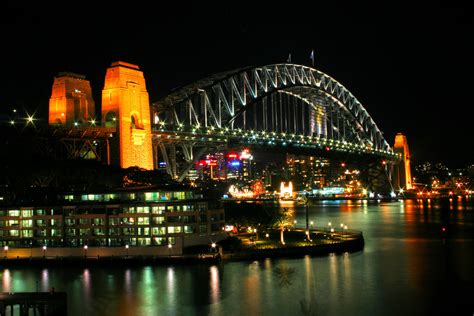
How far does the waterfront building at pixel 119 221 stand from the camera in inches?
1062

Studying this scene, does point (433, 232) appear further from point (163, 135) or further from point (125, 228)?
point (125, 228)

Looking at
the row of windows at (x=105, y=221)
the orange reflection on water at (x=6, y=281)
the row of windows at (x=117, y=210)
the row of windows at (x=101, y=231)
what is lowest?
the orange reflection on water at (x=6, y=281)

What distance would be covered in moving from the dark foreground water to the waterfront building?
77.1 inches

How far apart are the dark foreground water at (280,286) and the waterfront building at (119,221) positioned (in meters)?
1.96

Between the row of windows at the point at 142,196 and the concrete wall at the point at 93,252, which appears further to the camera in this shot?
the row of windows at the point at 142,196

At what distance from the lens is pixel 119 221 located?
2722cm

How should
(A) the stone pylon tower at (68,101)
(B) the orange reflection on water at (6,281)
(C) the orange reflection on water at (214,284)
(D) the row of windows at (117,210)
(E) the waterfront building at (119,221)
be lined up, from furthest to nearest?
(A) the stone pylon tower at (68,101)
(D) the row of windows at (117,210)
(E) the waterfront building at (119,221)
(B) the orange reflection on water at (6,281)
(C) the orange reflection on water at (214,284)

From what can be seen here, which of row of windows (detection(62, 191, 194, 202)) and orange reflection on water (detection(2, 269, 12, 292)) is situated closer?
orange reflection on water (detection(2, 269, 12, 292))

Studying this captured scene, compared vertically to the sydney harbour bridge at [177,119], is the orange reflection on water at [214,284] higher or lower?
lower

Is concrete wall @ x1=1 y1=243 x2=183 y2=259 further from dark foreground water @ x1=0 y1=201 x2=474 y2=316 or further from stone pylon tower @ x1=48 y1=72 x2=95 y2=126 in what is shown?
stone pylon tower @ x1=48 y1=72 x2=95 y2=126

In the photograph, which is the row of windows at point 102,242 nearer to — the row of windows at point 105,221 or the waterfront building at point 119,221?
the waterfront building at point 119,221

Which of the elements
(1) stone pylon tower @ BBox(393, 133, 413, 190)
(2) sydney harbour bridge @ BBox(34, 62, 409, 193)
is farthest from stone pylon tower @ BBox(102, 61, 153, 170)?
(1) stone pylon tower @ BBox(393, 133, 413, 190)

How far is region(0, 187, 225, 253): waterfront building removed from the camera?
27.0m

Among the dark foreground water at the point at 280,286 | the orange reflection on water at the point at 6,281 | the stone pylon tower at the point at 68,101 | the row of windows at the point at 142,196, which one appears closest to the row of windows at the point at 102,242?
the dark foreground water at the point at 280,286
